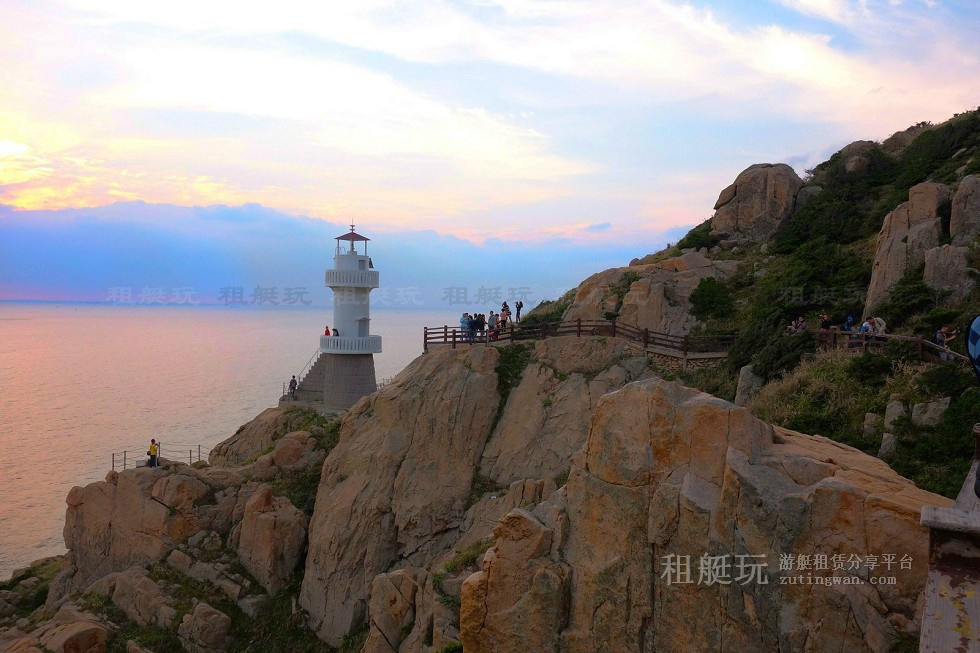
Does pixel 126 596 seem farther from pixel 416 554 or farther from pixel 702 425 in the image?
pixel 702 425

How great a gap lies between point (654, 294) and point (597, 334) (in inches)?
147

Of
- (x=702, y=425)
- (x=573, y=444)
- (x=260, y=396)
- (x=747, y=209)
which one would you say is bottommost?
(x=260, y=396)

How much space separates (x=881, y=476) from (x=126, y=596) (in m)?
22.6

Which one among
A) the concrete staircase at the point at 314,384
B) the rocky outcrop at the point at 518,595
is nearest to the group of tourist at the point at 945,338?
the rocky outcrop at the point at 518,595

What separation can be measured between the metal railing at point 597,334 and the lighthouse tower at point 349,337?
330 inches

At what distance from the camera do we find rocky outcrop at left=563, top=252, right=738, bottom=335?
29.8 m

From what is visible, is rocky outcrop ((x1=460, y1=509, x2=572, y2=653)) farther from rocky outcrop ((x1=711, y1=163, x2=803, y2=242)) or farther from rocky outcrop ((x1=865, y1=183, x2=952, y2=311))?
rocky outcrop ((x1=711, y1=163, x2=803, y2=242))

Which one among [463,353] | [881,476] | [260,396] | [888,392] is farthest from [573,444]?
[260,396]

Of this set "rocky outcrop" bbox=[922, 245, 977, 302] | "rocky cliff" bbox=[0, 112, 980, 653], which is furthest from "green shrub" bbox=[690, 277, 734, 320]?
"rocky outcrop" bbox=[922, 245, 977, 302]

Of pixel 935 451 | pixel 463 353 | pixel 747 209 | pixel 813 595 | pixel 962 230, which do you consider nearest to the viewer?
pixel 813 595

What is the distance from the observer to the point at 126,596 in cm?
2364

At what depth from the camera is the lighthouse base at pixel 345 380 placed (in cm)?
3653

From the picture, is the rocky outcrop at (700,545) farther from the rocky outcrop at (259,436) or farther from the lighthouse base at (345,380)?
the lighthouse base at (345,380)

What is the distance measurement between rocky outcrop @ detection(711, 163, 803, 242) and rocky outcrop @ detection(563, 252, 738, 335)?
6041mm
